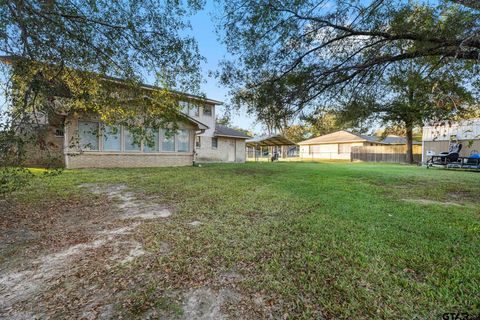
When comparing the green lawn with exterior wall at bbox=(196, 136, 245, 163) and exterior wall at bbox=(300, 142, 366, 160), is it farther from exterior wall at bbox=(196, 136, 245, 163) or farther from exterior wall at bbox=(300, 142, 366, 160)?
exterior wall at bbox=(300, 142, 366, 160)

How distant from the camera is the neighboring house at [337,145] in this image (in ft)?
104

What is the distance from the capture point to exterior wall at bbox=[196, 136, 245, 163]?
1895 centimetres

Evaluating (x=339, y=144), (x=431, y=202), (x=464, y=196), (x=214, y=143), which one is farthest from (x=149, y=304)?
(x=339, y=144)

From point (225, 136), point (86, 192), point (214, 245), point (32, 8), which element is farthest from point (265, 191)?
point (225, 136)

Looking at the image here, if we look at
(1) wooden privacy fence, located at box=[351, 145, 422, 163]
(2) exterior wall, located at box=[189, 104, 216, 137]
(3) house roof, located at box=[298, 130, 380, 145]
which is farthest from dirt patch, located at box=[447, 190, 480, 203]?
(3) house roof, located at box=[298, 130, 380, 145]

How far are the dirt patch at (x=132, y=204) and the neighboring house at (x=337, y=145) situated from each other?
1172 inches

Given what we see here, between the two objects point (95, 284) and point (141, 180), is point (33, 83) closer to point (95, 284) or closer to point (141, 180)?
point (95, 284)

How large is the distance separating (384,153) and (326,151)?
9.77m

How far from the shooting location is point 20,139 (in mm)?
3559

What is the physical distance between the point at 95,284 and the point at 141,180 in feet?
21.6

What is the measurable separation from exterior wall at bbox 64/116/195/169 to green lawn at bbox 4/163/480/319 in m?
6.50

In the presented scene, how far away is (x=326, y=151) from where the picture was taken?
35.4 m

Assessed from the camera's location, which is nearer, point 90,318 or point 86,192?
point 90,318

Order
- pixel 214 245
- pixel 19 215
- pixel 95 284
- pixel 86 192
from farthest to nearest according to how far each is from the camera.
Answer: pixel 86 192 → pixel 19 215 → pixel 214 245 → pixel 95 284
